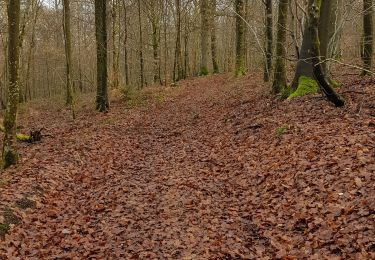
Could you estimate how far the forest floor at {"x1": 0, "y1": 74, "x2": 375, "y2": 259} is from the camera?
617 cm

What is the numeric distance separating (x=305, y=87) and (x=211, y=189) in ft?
22.0

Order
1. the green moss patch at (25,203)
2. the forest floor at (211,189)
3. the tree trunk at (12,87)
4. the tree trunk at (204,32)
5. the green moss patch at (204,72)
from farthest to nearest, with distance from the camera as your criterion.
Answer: the green moss patch at (204,72) < the tree trunk at (204,32) < the tree trunk at (12,87) < the green moss patch at (25,203) < the forest floor at (211,189)

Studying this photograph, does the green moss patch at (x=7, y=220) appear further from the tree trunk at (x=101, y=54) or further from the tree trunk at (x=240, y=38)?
the tree trunk at (x=240, y=38)

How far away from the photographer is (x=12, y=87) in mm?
9758

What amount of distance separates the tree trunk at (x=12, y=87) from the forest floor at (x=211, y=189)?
601 mm

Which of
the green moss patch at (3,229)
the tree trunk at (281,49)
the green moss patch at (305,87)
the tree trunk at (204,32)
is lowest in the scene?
the green moss patch at (3,229)

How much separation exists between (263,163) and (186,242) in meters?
3.60

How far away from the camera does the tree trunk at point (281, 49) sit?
13870mm

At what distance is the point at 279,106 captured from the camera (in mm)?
13164

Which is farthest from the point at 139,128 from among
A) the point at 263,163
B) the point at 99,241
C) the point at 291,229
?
the point at 291,229

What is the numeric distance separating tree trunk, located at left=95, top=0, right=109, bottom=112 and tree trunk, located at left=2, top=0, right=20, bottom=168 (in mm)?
8640

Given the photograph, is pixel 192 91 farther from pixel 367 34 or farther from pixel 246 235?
pixel 246 235

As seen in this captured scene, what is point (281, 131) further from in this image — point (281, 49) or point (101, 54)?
point (101, 54)

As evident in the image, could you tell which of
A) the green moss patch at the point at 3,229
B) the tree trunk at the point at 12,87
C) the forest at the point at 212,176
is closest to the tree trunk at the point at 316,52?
the forest at the point at 212,176
